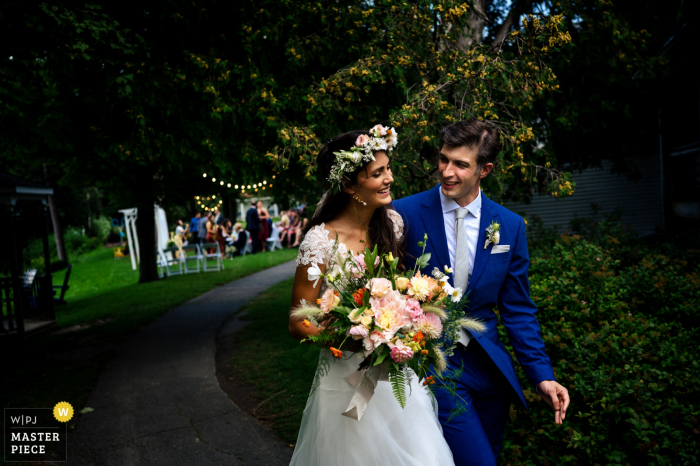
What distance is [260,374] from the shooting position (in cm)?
668

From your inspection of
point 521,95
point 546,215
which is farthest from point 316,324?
point 546,215

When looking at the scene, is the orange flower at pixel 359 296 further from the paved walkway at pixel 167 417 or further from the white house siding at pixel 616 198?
the white house siding at pixel 616 198

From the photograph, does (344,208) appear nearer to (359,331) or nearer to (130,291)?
(359,331)

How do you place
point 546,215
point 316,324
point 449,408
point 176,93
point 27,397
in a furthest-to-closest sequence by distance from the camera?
point 546,215 < point 176,93 < point 27,397 < point 449,408 < point 316,324

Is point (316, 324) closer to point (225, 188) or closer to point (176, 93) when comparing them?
point (176, 93)

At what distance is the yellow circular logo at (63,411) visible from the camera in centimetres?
549

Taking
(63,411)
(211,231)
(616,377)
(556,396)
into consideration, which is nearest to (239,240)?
(211,231)

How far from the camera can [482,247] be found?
2689mm

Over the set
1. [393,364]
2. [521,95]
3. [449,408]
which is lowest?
[449,408]

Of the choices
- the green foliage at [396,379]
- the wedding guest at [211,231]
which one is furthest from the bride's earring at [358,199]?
the wedding guest at [211,231]

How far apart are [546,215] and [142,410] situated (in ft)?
46.2

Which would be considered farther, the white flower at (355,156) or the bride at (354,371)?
the white flower at (355,156)

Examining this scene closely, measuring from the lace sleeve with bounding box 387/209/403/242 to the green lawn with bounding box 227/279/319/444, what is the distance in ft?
5.99

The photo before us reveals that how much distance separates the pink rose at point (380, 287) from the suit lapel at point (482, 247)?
2.43ft
